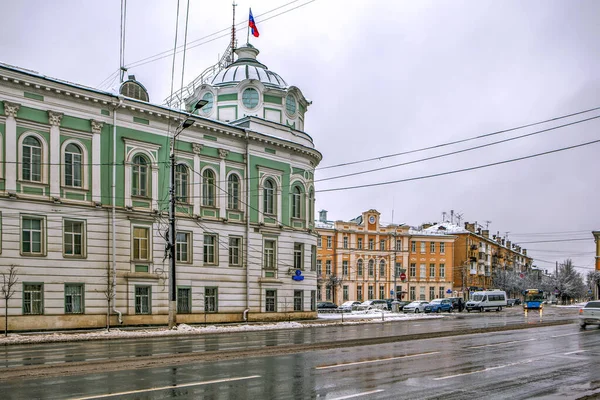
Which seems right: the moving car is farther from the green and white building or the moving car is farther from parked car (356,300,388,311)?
parked car (356,300,388,311)

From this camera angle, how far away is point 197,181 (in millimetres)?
38188

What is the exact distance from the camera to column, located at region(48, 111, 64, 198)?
30938 mm

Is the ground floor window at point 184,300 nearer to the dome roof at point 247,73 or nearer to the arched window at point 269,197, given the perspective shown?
the arched window at point 269,197

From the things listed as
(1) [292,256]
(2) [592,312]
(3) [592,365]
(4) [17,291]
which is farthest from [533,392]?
(1) [292,256]

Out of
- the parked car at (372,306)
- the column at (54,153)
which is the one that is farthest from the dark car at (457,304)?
the column at (54,153)

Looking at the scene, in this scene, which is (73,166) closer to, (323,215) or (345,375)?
(345,375)

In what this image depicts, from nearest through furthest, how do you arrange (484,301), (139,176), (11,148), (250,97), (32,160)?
(11,148) → (32,160) → (139,176) → (250,97) → (484,301)

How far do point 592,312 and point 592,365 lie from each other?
17.2 metres

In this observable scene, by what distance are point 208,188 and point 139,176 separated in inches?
205

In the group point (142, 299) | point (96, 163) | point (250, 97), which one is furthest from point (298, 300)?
point (96, 163)

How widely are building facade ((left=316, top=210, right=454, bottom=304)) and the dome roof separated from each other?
39555 mm

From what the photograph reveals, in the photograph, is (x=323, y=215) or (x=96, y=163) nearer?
(x=96, y=163)

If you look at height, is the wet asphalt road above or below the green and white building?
below

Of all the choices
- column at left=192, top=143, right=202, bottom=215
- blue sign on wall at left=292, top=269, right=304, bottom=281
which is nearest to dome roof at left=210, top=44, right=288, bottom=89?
column at left=192, top=143, right=202, bottom=215
